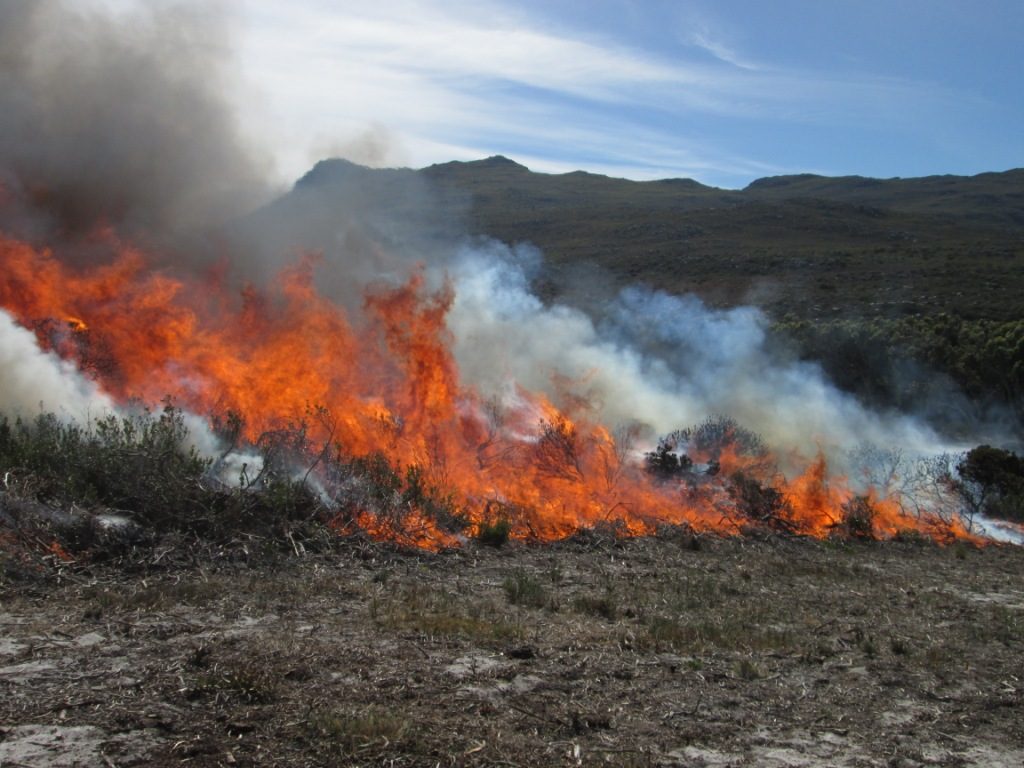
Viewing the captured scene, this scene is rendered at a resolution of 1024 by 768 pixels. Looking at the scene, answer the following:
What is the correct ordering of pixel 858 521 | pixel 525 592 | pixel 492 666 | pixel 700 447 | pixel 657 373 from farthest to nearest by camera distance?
pixel 657 373
pixel 700 447
pixel 858 521
pixel 525 592
pixel 492 666

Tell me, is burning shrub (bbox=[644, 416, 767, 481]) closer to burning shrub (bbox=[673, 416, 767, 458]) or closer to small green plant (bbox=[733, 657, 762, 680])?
burning shrub (bbox=[673, 416, 767, 458])

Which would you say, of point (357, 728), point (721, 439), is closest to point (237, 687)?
point (357, 728)

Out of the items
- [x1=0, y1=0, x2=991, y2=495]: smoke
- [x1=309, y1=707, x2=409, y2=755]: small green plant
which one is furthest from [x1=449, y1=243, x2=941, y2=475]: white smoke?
[x1=309, y1=707, x2=409, y2=755]: small green plant

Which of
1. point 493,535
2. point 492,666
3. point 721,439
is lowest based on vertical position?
point 493,535

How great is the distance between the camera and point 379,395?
13891mm

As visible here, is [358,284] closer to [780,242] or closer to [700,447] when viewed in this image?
[700,447]

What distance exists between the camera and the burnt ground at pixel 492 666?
17.3ft

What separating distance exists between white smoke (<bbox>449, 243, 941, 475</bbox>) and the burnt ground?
7.30 m

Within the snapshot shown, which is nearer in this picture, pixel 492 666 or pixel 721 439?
pixel 492 666

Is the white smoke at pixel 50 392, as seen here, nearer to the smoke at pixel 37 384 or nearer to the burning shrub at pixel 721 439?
the smoke at pixel 37 384

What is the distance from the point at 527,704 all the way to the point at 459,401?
9.06 meters

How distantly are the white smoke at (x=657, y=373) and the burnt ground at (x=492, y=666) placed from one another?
730 centimetres

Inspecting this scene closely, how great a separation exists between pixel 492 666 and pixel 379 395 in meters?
7.79

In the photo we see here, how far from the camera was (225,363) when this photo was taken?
44.8ft
